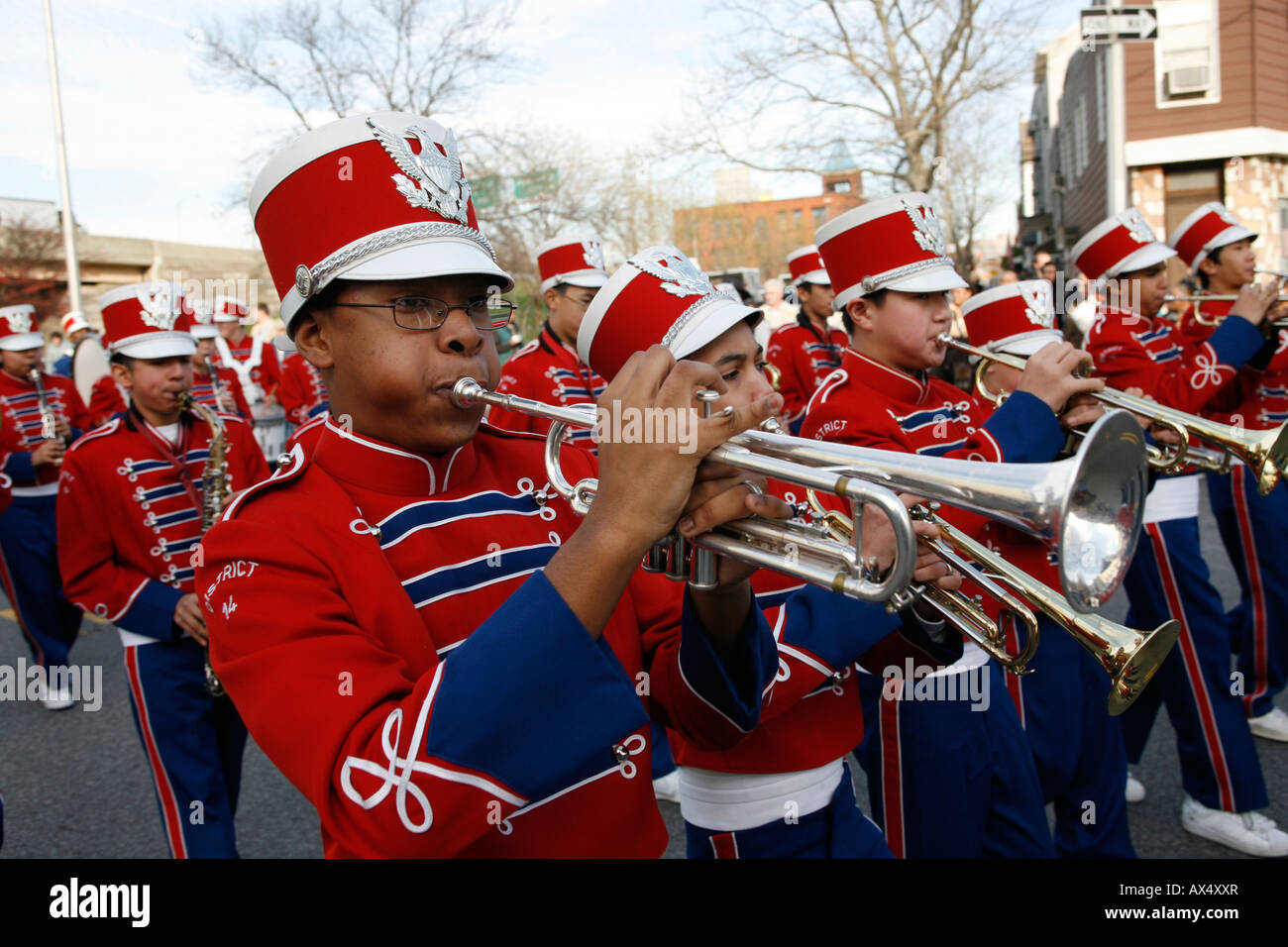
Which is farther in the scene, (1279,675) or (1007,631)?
(1279,675)

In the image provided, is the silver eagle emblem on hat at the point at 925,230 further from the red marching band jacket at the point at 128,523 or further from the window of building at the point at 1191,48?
the window of building at the point at 1191,48

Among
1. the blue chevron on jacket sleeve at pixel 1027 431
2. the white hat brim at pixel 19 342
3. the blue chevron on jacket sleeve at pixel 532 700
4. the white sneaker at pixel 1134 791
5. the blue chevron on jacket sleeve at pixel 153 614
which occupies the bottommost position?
the white sneaker at pixel 1134 791

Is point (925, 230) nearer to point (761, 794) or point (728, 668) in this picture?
point (761, 794)

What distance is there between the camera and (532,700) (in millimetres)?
1282

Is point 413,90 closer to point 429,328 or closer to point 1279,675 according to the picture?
point 1279,675

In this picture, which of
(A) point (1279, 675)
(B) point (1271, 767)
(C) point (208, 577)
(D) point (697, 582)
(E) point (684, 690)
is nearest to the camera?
(C) point (208, 577)

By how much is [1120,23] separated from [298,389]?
9461 mm

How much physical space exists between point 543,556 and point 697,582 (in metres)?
0.28

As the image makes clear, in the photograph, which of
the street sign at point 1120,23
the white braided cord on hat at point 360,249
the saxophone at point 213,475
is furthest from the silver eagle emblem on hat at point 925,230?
the street sign at point 1120,23

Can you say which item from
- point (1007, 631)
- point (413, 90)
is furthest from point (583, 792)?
point (413, 90)

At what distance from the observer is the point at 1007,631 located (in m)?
2.34

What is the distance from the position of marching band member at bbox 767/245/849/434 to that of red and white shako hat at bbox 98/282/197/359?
459 centimetres

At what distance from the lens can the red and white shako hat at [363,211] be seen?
5.32ft

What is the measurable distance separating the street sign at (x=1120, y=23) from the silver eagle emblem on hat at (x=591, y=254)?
548cm
